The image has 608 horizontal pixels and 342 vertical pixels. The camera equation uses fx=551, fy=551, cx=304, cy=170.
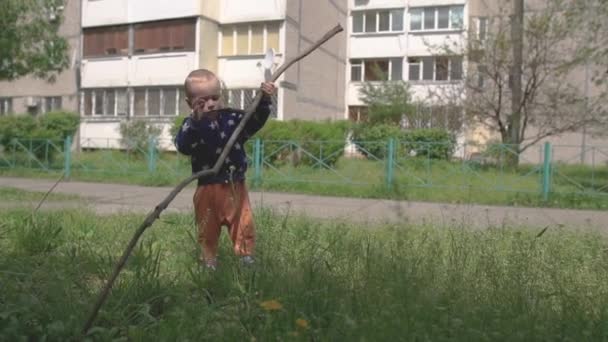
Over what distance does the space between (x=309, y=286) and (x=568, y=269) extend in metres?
1.84

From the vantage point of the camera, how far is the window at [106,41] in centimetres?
2569

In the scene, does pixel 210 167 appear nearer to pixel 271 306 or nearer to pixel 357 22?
pixel 271 306

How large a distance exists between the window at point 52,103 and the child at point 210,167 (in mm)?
28081

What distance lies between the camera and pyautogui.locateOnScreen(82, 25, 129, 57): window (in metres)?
25.7

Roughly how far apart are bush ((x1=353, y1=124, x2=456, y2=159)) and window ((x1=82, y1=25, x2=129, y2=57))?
11.7 m

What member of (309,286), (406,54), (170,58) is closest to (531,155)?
(406,54)

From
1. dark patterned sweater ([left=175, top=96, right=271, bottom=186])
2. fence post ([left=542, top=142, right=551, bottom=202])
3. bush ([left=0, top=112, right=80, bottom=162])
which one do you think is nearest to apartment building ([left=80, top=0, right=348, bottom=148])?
bush ([left=0, top=112, right=80, bottom=162])

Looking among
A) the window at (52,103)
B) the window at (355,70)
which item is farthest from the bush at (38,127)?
the window at (355,70)

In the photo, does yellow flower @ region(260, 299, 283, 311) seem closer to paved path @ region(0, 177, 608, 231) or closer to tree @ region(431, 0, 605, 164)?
paved path @ region(0, 177, 608, 231)

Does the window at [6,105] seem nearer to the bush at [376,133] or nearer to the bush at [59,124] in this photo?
the bush at [59,124]

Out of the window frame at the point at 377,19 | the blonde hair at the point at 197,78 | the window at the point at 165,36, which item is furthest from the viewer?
the window frame at the point at 377,19

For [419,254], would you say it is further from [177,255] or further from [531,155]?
[531,155]

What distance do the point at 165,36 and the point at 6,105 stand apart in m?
12.7

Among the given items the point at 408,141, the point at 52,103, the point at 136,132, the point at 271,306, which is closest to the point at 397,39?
the point at 408,141
